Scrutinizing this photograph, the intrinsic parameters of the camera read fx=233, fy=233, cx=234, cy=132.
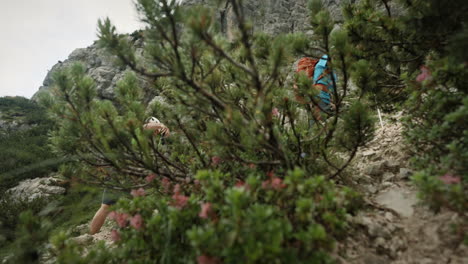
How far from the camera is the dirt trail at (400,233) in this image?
1.40 meters

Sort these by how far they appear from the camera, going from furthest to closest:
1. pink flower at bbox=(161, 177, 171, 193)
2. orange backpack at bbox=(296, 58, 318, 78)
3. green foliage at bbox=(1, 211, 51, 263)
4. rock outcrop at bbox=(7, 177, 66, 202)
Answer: rock outcrop at bbox=(7, 177, 66, 202) < orange backpack at bbox=(296, 58, 318, 78) < pink flower at bbox=(161, 177, 171, 193) < green foliage at bbox=(1, 211, 51, 263)

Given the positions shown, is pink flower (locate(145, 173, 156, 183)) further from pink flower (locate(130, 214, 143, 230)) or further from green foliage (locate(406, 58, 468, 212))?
green foliage (locate(406, 58, 468, 212))

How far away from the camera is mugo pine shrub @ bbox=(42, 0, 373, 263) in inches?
45.3

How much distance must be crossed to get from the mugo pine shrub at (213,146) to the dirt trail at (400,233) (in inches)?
6.9

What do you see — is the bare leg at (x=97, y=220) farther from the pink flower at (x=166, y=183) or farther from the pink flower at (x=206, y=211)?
the pink flower at (x=206, y=211)

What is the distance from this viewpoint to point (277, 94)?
6.32ft

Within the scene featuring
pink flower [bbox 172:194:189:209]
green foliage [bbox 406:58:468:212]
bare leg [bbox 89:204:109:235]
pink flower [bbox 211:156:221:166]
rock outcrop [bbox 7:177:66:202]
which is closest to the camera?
green foliage [bbox 406:58:468:212]

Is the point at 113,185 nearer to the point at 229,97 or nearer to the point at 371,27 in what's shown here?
the point at 229,97

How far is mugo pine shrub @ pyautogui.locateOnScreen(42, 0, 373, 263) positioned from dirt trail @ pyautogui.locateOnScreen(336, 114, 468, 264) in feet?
0.58

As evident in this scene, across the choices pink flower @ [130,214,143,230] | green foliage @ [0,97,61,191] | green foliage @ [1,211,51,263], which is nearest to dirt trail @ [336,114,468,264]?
pink flower @ [130,214,143,230]

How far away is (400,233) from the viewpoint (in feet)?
5.23

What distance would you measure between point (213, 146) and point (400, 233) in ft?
4.65

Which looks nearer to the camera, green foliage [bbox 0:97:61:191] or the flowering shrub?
the flowering shrub

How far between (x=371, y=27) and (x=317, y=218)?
2.03 m
